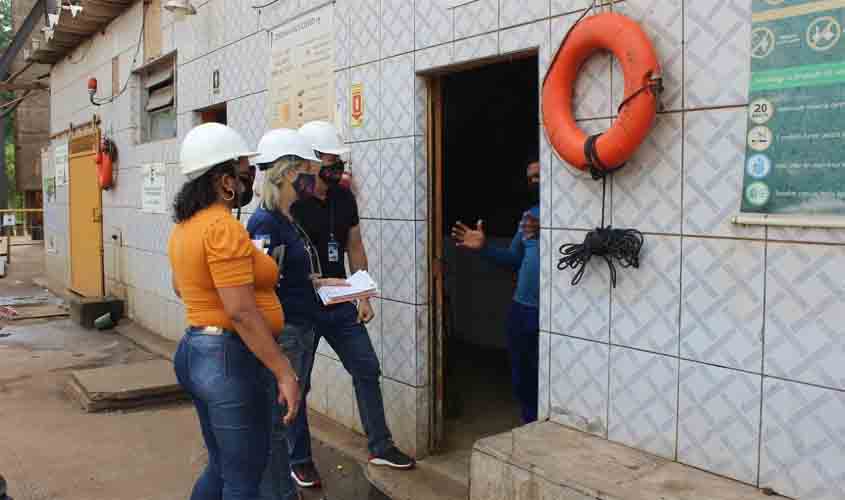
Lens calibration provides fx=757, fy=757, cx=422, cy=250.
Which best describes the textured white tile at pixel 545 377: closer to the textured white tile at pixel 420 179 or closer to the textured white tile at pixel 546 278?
the textured white tile at pixel 546 278

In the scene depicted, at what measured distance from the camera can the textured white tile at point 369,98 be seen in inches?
176

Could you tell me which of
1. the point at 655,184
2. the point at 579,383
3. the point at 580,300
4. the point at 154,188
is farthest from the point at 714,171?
the point at 154,188

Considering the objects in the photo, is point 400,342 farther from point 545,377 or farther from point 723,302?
point 723,302

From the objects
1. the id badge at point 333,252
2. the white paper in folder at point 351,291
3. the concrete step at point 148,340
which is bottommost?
the concrete step at point 148,340

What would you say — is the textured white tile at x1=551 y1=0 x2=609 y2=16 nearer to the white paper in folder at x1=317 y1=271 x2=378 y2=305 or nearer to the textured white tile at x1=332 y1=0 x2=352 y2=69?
the white paper in folder at x1=317 y1=271 x2=378 y2=305

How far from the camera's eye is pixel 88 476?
4281 millimetres

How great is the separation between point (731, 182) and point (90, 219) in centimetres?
956

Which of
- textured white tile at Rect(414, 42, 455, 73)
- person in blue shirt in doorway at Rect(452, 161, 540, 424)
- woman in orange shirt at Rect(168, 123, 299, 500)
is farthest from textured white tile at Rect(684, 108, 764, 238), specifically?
woman in orange shirt at Rect(168, 123, 299, 500)

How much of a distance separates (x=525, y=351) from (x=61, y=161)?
32.9 feet

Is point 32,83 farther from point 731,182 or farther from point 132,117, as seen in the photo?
point 731,182

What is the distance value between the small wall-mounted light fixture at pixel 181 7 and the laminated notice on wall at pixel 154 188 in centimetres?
169

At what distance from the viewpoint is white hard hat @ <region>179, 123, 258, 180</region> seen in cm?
270

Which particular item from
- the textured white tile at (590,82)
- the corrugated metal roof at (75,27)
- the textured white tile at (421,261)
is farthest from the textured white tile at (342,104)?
the corrugated metal roof at (75,27)

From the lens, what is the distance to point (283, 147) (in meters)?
3.52
